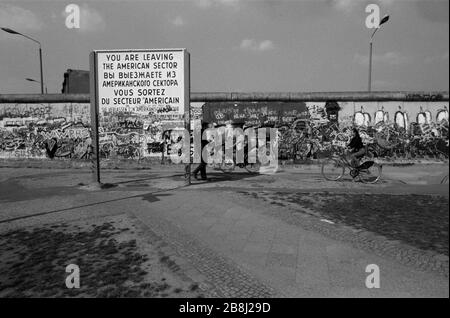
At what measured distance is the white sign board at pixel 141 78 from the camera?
9.07 meters

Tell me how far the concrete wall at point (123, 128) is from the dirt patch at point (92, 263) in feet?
27.5

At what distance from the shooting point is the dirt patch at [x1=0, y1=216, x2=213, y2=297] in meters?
3.50

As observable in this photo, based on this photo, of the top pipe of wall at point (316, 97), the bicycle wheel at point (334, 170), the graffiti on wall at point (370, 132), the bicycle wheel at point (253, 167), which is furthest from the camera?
the graffiti on wall at point (370, 132)

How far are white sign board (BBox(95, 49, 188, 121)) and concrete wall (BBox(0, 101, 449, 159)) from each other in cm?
439

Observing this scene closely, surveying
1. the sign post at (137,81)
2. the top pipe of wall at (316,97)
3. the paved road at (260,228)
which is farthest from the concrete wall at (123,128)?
the sign post at (137,81)

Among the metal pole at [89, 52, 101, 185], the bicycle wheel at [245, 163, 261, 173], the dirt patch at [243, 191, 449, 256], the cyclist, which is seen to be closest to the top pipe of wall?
the bicycle wheel at [245, 163, 261, 173]

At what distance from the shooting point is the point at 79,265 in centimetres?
410

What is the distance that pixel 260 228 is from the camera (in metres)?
5.46

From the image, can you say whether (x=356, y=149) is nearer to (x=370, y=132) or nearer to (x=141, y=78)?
(x=370, y=132)

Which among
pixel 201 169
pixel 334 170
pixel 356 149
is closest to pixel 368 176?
pixel 356 149

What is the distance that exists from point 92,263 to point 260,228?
2541 mm

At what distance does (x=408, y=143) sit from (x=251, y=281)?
12.2 metres

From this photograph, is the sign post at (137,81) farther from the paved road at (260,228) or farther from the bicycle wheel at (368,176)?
the bicycle wheel at (368,176)

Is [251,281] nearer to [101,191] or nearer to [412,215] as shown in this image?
[412,215]
